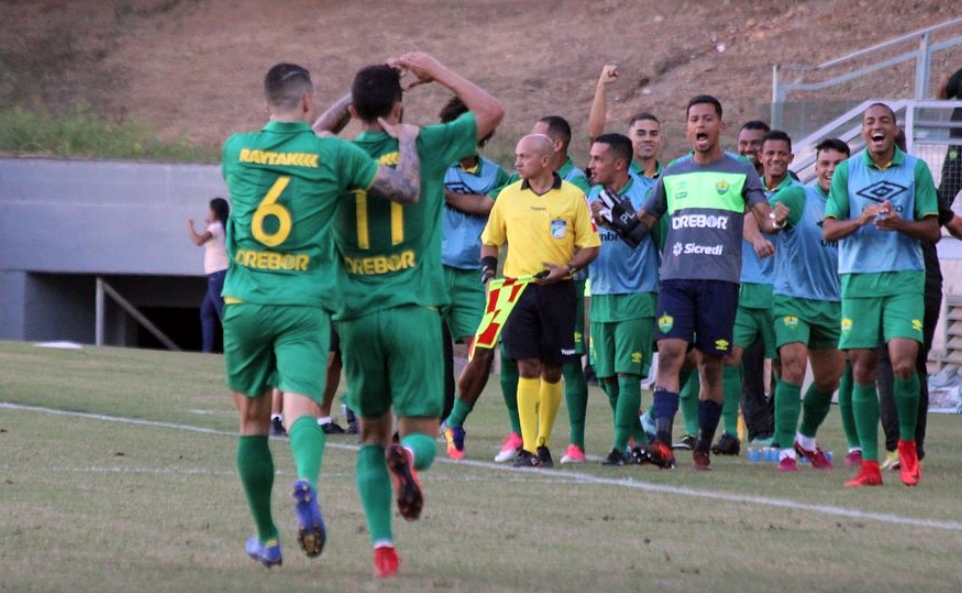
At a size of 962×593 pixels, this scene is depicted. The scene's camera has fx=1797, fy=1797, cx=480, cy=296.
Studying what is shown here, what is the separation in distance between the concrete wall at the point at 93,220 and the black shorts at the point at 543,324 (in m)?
16.5

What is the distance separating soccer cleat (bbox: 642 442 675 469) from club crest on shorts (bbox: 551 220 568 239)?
138 centimetres

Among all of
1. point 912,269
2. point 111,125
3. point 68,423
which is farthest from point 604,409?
point 111,125

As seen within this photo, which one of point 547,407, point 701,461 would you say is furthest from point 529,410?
point 701,461

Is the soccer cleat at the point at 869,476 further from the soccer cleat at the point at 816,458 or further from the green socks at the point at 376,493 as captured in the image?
the green socks at the point at 376,493

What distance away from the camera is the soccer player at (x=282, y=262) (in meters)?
6.38

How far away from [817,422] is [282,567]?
231 inches

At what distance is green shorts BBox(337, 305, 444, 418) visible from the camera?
21.9ft

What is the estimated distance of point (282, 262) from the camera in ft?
21.1

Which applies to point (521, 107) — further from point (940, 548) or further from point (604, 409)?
point (940, 548)

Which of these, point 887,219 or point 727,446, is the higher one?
point 887,219

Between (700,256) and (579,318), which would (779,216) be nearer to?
(700,256)

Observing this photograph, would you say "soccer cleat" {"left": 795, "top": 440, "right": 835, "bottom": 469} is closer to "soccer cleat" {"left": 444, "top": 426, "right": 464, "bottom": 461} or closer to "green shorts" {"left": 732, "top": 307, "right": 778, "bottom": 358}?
"green shorts" {"left": 732, "top": 307, "right": 778, "bottom": 358}

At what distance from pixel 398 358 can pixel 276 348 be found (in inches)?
19.9

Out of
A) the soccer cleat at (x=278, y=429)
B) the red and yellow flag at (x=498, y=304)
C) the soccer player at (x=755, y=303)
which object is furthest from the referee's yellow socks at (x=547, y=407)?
the soccer cleat at (x=278, y=429)
